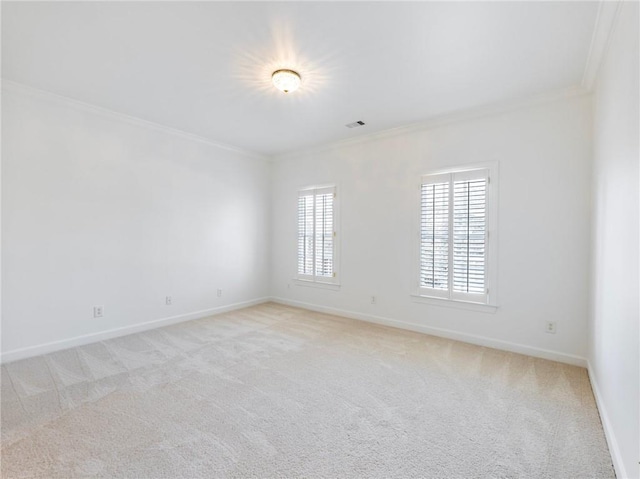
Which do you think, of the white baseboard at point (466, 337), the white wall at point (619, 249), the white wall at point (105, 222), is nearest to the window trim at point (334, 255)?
the white baseboard at point (466, 337)

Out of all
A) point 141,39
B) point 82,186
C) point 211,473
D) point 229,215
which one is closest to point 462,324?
point 211,473

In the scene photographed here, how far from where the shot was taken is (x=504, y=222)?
137 inches

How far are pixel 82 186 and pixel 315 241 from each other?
10.8 ft

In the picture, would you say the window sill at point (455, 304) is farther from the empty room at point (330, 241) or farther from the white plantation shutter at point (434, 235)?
the white plantation shutter at point (434, 235)

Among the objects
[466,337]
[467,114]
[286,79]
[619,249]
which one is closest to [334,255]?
[466,337]

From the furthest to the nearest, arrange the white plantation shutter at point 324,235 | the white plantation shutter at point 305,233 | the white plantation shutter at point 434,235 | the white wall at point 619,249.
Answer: the white plantation shutter at point 305,233
the white plantation shutter at point 324,235
the white plantation shutter at point 434,235
the white wall at point 619,249

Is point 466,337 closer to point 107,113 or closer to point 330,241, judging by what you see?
point 330,241

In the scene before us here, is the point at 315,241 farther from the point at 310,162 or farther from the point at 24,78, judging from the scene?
the point at 24,78

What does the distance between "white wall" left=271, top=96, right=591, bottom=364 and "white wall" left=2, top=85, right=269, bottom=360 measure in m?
1.98

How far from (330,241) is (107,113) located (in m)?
3.52

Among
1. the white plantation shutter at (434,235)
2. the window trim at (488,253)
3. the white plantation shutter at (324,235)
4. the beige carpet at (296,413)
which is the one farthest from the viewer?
the white plantation shutter at (324,235)

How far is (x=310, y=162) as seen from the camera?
17.7 feet

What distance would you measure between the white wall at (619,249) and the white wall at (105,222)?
4.79 metres

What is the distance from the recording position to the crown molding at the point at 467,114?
3.16 m
